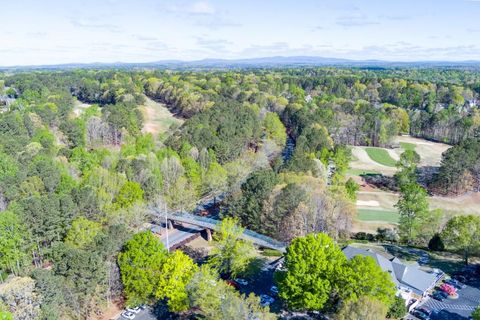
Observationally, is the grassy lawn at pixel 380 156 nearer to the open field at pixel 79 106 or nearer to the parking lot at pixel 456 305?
the parking lot at pixel 456 305

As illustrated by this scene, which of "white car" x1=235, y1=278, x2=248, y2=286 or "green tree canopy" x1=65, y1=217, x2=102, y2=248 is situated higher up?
"green tree canopy" x1=65, y1=217, x2=102, y2=248

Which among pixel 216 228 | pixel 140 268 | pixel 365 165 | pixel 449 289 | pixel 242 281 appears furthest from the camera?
pixel 365 165

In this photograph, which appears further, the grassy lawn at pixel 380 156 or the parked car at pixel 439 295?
the grassy lawn at pixel 380 156

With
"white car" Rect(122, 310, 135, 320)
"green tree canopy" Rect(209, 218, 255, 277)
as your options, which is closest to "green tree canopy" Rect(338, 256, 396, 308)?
"green tree canopy" Rect(209, 218, 255, 277)

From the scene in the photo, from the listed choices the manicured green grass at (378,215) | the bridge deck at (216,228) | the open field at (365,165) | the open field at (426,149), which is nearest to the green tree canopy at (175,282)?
the bridge deck at (216,228)

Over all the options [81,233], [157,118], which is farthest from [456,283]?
[157,118]

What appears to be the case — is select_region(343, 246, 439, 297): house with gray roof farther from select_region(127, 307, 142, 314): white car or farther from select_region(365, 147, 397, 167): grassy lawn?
select_region(365, 147, 397, 167): grassy lawn

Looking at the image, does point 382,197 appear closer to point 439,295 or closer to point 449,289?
point 449,289
